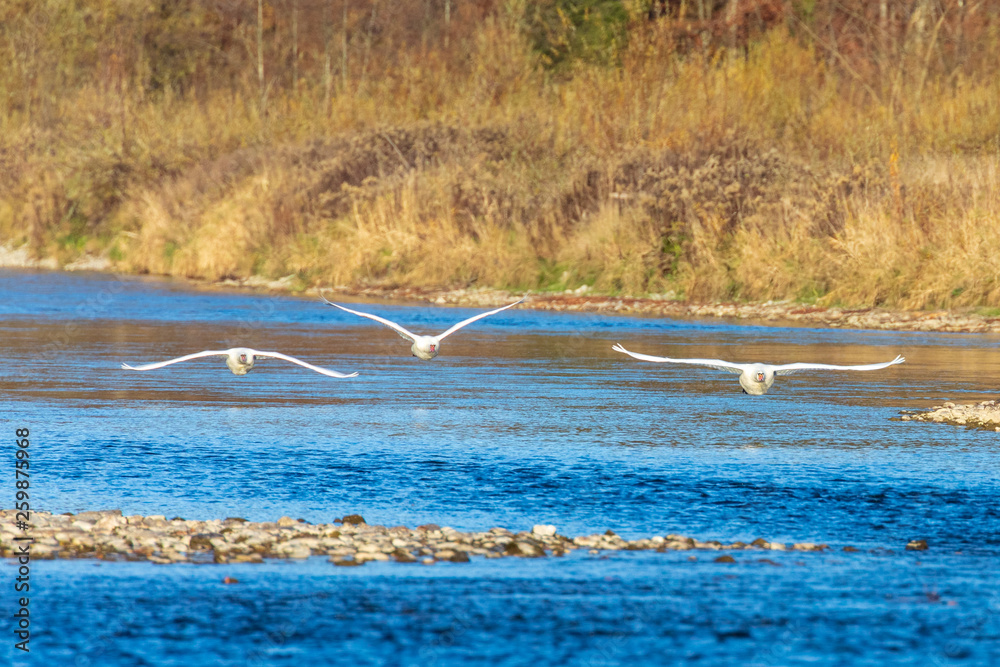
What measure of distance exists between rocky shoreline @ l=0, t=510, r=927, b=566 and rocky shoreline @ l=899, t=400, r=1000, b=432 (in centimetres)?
518

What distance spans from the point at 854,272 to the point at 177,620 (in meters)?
20.8

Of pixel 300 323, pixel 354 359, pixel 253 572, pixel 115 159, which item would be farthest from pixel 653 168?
pixel 253 572

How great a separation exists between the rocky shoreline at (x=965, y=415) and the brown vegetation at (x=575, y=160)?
10647mm

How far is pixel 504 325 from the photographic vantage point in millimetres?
26219

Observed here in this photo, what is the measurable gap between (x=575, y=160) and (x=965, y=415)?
63.7 feet

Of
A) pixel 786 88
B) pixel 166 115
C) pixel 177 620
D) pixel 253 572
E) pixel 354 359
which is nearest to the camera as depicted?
pixel 177 620

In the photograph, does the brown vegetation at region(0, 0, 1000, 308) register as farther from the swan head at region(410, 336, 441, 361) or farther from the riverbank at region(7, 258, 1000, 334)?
the swan head at region(410, 336, 441, 361)

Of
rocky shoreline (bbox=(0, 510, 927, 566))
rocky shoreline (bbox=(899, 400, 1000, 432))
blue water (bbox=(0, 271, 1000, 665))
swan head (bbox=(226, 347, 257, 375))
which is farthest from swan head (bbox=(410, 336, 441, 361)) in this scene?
rocky shoreline (bbox=(0, 510, 927, 566))

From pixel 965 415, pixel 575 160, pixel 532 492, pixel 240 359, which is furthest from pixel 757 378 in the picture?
pixel 575 160

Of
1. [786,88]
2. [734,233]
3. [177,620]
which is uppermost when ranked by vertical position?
[786,88]

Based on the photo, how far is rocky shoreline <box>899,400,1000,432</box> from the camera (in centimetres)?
1433

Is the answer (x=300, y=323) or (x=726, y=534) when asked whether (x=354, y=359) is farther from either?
(x=726, y=534)

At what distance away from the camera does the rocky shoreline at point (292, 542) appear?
9.08 m

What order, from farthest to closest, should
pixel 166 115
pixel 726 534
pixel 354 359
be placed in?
1. pixel 166 115
2. pixel 354 359
3. pixel 726 534
